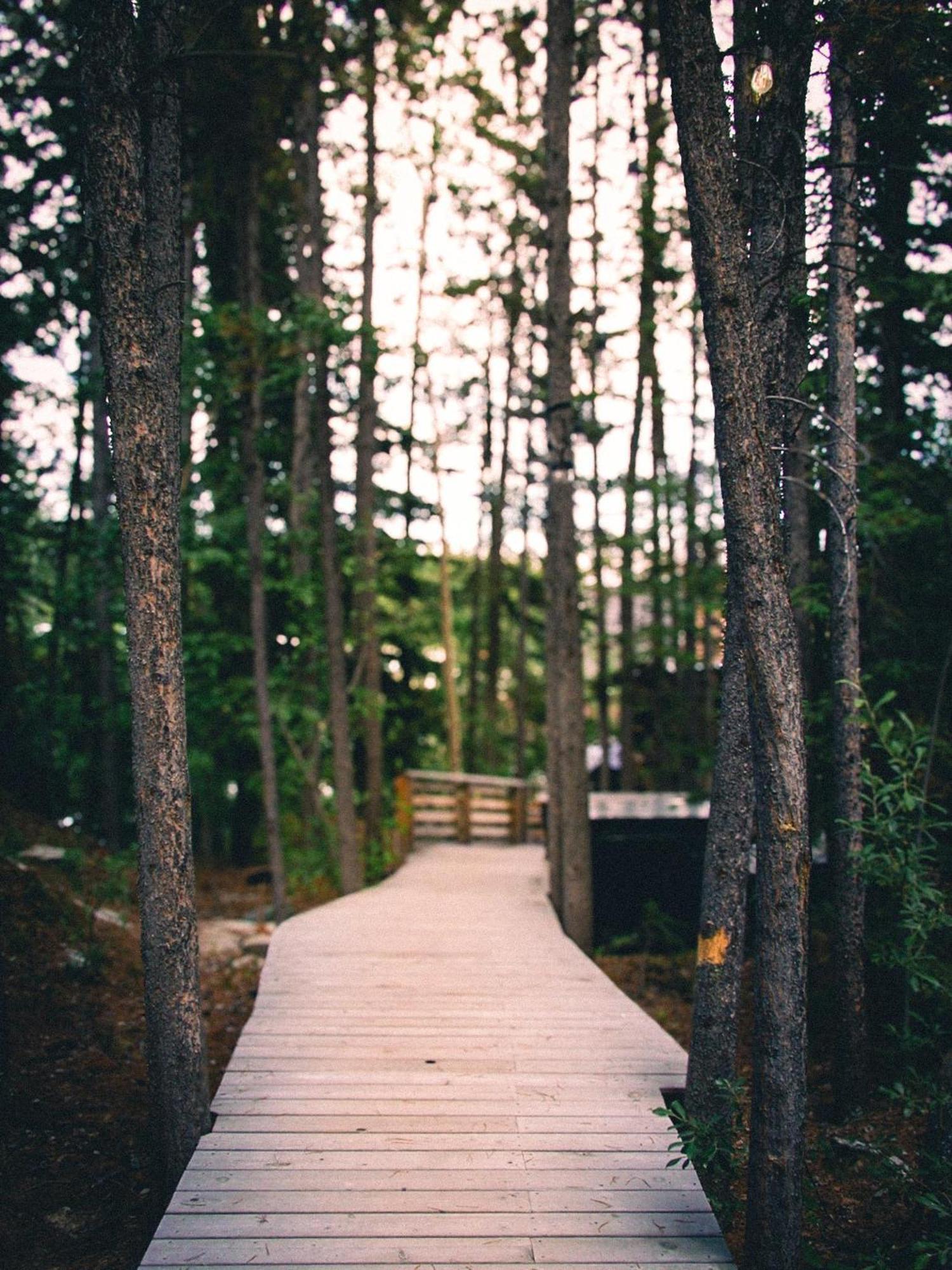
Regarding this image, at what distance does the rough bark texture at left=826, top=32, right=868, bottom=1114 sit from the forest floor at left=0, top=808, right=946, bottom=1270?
A: 638 mm

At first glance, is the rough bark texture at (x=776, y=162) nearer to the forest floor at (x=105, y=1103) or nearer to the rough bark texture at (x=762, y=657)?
the rough bark texture at (x=762, y=657)

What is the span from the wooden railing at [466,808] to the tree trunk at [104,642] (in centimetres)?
461

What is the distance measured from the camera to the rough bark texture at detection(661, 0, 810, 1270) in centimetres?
333

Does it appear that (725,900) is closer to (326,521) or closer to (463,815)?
(326,521)

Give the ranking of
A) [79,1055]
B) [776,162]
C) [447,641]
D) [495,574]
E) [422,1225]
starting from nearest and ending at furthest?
1. [422,1225]
2. [776,162]
3. [79,1055]
4. [447,641]
5. [495,574]

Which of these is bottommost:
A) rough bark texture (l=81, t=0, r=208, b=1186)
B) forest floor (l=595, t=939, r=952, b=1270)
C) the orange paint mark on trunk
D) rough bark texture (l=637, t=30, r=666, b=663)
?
forest floor (l=595, t=939, r=952, b=1270)

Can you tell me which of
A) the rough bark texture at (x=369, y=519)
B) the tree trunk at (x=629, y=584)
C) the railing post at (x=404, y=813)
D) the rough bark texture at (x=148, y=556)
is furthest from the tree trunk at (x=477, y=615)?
the rough bark texture at (x=148, y=556)

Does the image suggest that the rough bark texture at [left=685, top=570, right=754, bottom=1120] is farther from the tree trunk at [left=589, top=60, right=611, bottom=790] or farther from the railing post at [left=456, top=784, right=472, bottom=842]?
the railing post at [left=456, top=784, right=472, bottom=842]

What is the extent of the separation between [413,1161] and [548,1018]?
1786 mm

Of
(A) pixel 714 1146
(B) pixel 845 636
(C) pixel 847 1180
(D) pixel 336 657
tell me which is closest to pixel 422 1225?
(A) pixel 714 1146

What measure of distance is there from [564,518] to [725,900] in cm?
529

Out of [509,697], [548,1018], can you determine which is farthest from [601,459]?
[548,1018]

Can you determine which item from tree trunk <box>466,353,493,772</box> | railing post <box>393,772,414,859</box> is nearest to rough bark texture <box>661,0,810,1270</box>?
railing post <box>393,772,414,859</box>

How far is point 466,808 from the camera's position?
47.0 feet
